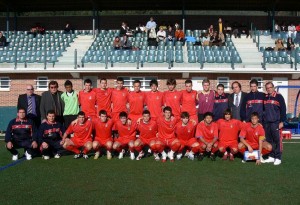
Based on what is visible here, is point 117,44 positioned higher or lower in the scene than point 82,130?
higher

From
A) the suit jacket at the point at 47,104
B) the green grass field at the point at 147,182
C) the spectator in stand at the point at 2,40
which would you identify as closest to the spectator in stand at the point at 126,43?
the spectator in stand at the point at 2,40

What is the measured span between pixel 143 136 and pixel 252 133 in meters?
2.44

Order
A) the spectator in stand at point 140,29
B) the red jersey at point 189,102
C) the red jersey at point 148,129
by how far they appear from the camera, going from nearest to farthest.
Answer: the red jersey at point 148,129
the red jersey at point 189,102
the spectator in stand at point 140,29

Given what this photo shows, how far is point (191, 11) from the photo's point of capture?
29.0 metres

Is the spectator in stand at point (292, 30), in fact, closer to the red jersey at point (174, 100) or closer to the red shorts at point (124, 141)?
the red jersey at point (174, 100)

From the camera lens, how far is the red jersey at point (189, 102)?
34.1ft

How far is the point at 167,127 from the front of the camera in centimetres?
982

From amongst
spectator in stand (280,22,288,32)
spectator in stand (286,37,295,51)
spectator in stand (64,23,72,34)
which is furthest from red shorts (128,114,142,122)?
spectator in stand (280,22,288,32)

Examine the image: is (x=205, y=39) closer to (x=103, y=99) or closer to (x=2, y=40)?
(x=2, y=40)

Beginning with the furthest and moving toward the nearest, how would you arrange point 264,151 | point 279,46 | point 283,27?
point 283,27 → point 279,46 → point 264,151

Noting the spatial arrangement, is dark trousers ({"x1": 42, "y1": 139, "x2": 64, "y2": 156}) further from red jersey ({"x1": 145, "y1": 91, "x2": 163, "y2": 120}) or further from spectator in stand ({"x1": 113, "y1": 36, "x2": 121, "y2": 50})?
spectator in stand ({"x1": 113, "y1": 36, "x2": 121, "y2": 50})

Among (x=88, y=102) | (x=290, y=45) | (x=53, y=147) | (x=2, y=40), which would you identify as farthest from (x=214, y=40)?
(x=53, y=147)

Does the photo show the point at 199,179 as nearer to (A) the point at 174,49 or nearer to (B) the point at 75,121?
(B) the point at 75,121

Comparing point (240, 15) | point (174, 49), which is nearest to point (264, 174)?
point (174, 49)
